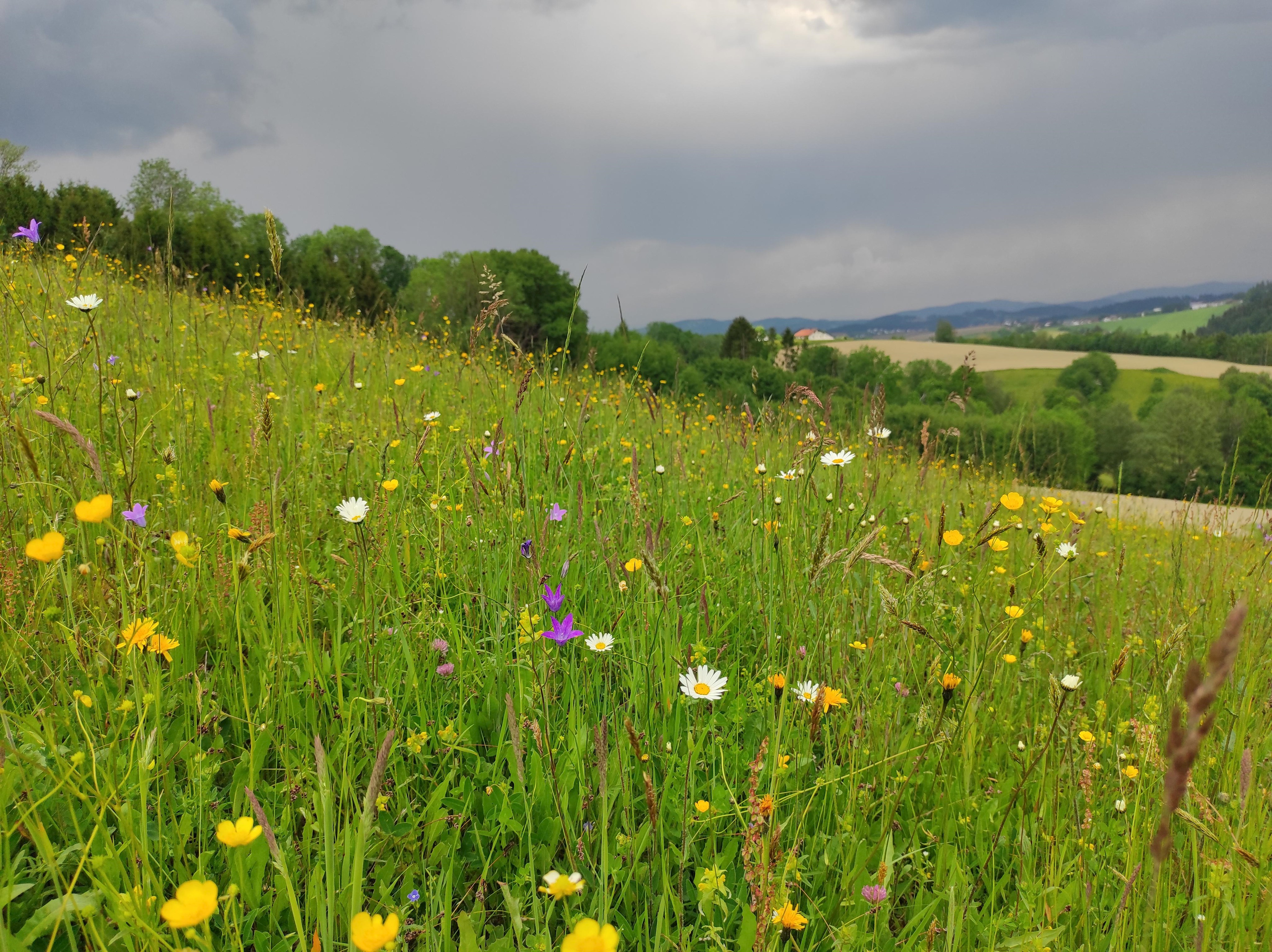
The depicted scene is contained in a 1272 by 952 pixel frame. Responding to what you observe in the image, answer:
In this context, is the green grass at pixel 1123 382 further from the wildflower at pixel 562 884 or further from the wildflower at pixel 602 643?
the wildflower at pixel 562 884

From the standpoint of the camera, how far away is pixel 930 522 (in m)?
3.48

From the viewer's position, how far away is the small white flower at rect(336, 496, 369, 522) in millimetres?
1703

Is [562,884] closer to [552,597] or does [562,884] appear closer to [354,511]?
[552,597]

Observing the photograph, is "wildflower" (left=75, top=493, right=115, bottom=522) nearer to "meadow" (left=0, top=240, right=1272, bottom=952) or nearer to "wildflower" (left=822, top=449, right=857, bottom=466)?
"meadow" (left=0, top=240, right=1272, bottom=952)

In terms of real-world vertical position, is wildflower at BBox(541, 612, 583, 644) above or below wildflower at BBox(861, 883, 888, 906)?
above

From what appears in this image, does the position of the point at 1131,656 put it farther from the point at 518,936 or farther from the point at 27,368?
the point at 27,368

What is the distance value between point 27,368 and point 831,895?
4.16 m

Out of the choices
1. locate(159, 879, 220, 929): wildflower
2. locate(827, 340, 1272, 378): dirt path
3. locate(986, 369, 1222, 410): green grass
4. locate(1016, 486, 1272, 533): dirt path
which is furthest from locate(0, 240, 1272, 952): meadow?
locate(986, 369, 1222, 410): green grass

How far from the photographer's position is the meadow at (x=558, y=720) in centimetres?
116

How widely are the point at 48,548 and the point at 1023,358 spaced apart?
82034mm

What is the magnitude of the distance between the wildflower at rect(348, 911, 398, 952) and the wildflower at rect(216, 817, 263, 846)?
253mm

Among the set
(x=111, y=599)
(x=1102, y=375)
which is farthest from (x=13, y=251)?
(x=1102, y=375)

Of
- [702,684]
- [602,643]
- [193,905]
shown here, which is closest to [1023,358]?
[602,643]

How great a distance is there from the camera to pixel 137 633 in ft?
4.06
